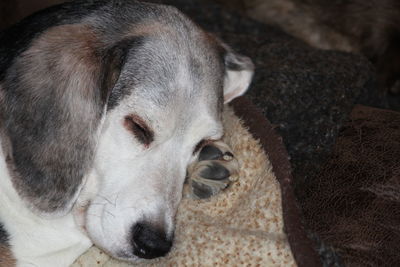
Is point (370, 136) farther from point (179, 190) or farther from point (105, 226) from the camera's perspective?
point (105, 226)

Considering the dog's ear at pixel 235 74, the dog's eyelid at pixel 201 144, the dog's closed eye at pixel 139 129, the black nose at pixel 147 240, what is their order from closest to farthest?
1. the black nose at pixel 147 240
2. the dog's closed eye at pixel 139 129
3. the dog's eyelid at pixel 201 144
4. the dog's ear at pixel 235 74

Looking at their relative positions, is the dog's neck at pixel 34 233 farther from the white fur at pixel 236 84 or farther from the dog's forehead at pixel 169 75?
the white fur at pixel 236 84

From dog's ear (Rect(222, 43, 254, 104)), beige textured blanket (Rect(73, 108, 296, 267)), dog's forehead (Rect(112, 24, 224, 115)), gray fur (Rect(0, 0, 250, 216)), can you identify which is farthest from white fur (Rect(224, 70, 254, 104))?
gray fur (Rect(0, 0, 250, 216))

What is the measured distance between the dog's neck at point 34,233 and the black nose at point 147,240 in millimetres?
273

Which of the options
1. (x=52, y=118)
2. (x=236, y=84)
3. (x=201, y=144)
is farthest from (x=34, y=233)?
(x=236, y=84)

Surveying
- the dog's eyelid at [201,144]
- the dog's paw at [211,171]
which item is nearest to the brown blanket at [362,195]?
the dog's paw at [211,171]

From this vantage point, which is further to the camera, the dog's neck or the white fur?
the white fur

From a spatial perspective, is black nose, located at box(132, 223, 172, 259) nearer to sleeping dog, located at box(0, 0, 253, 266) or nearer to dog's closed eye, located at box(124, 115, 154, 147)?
sleeping dog, located at box(0, 0, 253, 266)

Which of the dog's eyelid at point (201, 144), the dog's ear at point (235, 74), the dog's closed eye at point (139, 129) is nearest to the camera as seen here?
the dog's closed eye at point (139, 129)

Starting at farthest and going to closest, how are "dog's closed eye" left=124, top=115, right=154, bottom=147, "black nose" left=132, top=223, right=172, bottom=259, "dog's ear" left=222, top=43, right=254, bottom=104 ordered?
"dog's ear" left=222, top=43, right=254, bottom=104
"dog's closed eye" left=124, top=115, right=154, bottom=147
"black nose" left=132, top=223, right=172, bottom=259

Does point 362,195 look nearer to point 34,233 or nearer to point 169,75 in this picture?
point 169,75

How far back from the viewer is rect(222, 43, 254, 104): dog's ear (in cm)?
236

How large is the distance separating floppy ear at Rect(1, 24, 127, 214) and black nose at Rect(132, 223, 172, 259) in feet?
0.77

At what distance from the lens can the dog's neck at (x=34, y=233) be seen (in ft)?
6.05
